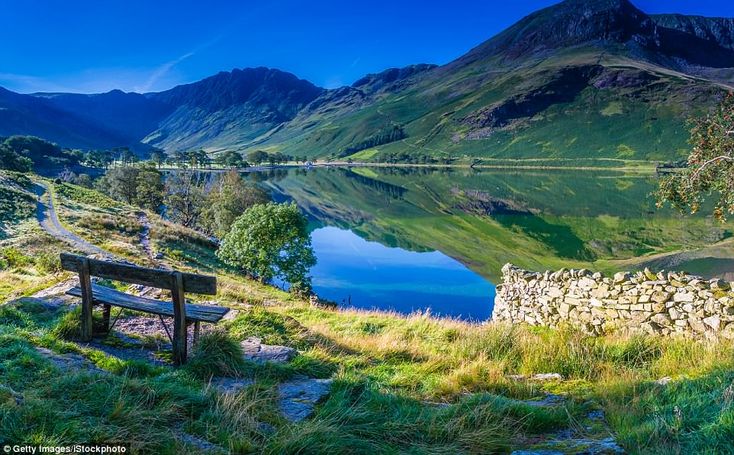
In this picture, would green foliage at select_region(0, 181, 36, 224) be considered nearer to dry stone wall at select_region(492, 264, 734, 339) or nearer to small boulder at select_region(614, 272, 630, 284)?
dry stone wall at select_region(492, 264, 734, 339)

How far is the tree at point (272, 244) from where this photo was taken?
103ft

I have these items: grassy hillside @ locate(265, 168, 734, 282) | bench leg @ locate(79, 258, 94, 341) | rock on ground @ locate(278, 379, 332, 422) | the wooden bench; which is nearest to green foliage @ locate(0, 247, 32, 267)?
the wooden bench

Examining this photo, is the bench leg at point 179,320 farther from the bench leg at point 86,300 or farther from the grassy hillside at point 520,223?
the grassy hillside at point 520,223

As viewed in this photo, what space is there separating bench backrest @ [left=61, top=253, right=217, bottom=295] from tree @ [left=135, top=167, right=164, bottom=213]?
243 feet

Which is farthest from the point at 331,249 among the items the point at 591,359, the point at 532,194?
the point at 532,194

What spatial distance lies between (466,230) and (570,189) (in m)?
80.3

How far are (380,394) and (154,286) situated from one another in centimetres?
427

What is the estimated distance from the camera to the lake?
41.9 metres

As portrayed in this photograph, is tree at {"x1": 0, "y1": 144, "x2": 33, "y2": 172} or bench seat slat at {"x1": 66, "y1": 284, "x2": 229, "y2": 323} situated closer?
bench seat slat at {"x1": 66, "y1": 284, "x2": 229, "y2": 323}

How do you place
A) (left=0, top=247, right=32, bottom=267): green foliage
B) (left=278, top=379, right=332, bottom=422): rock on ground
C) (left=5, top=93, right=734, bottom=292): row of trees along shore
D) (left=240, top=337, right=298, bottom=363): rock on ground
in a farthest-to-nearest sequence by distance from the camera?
1. (left=0, top=247, right=32, bottom=267): green foliage
2. (left=5, top=93, right=734, bottom=292): row of trees along shore
3. (left=240, top=337, right=298, bottom=363): rock on ground
4. (left=278, top=379, right=332, bottom=422): rock on ground

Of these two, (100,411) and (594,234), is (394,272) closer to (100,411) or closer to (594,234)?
(594,234)

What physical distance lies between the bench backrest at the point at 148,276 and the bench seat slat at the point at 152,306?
0.91 m

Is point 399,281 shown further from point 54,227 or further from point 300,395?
point 300,395

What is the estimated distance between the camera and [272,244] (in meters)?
31.7
